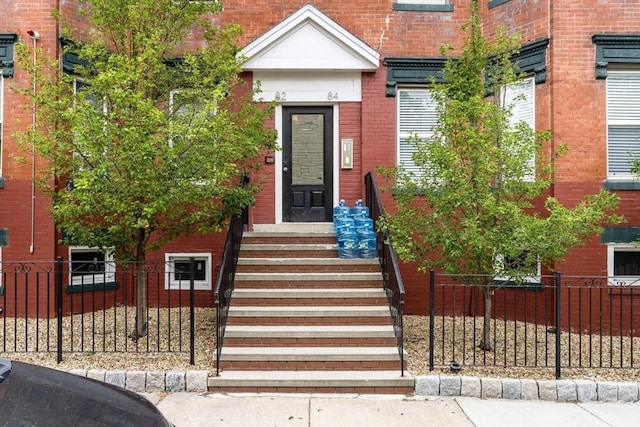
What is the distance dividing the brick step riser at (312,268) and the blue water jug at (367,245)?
255mm

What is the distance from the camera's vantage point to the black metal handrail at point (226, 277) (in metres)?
5.90

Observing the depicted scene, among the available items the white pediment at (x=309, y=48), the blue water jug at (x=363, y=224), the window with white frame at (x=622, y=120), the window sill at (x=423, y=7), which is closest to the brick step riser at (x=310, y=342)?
the blue water jug at (x=363, y=224)

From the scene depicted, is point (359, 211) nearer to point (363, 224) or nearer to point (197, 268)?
point (363, 224)

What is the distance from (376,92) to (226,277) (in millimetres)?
4674

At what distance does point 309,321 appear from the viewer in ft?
21.7

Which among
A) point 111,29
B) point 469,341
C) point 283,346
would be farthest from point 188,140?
point 469,341

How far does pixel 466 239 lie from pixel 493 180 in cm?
103

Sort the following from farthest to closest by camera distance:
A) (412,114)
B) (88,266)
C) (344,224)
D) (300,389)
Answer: (412,114)
(88,266)
(344,224)
(300,389)

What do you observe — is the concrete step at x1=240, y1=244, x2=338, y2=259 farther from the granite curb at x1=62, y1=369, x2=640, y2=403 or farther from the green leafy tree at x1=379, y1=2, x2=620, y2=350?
the granite curb at x1=62, y1=369, x2=640, y2=403

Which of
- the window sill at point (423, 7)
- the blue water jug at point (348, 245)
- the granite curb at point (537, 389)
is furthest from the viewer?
the window sill at point (423, 7)

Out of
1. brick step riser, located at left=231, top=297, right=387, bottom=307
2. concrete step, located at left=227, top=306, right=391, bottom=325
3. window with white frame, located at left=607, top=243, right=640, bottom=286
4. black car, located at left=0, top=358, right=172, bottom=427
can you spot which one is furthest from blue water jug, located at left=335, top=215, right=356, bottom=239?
black car, located at left=0, top=358, right=172, bottom=427

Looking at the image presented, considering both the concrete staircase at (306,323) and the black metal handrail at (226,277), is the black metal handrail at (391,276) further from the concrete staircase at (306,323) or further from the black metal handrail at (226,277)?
the black metal handrail at (226,277)

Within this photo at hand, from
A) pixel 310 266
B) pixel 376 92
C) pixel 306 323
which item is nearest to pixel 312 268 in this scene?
pixel 310 266

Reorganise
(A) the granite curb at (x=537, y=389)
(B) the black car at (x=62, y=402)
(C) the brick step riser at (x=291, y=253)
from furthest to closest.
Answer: (C) the brick step riser at (x=291, y=253) < (A) the granite curb at (x=537, y=389) < (B) the black car at (x=62, y=402)
